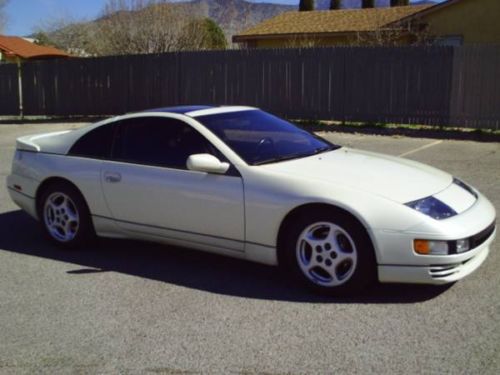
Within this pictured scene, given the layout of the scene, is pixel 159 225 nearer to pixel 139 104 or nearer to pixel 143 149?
pixel 143 149

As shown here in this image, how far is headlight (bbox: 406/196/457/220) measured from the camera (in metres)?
4.36

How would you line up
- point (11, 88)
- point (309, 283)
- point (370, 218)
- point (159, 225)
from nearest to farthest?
point (370, 218) → point (309, 283) → point (159, 225) → point (11, 88)

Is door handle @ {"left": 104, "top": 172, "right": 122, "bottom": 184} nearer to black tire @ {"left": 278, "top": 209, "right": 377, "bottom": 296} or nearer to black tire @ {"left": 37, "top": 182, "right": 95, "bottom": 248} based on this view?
black tire @ {"left": 37, "top": 182, "right": 95, "bottom": 248}

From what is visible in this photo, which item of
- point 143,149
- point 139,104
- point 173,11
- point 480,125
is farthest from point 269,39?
point 143,149

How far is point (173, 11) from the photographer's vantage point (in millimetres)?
25672

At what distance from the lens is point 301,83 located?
16.4 metres

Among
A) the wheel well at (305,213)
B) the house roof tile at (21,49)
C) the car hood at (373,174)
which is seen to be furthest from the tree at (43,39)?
the wheel well at (305,213)

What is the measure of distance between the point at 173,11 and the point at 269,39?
4.34 metres

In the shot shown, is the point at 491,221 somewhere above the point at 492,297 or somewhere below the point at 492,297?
above

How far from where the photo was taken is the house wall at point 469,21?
20.9 meters

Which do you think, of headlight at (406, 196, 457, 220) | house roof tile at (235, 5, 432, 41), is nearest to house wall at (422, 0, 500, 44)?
house roof tile at (235, 5, 432, 41)

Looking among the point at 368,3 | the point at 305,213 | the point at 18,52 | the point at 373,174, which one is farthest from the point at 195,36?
the point at 305,213

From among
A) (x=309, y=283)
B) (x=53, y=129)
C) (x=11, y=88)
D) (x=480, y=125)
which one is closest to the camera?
(x=309, y=283)

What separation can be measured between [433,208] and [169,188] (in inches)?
83.9
